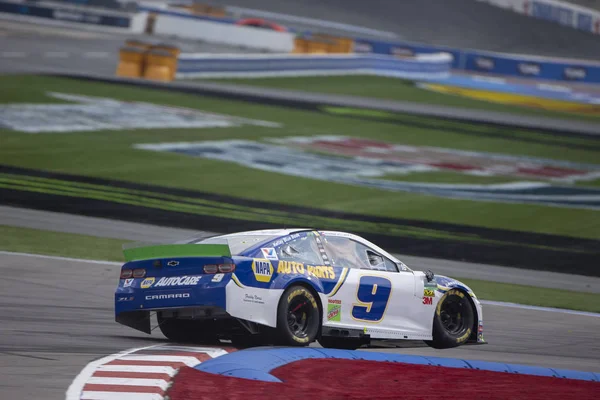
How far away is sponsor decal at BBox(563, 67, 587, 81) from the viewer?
6650 centimetres

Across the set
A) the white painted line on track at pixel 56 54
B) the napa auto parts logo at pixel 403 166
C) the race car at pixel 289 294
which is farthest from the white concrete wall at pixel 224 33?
the race car at pixel 289 294

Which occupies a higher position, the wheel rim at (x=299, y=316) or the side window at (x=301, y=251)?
the side window at (x=301, y=251)

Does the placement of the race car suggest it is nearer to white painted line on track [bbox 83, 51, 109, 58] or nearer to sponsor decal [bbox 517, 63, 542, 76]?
white painted line on track [bbox 83, 51, 109, 58]

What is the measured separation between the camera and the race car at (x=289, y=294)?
10828 millimetres

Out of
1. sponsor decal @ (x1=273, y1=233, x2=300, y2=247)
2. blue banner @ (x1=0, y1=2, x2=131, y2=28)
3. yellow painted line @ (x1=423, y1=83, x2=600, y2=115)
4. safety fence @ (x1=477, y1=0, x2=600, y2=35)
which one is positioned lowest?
sponsor decal @ (x1=273, y1=233, x2=300, y2=247)

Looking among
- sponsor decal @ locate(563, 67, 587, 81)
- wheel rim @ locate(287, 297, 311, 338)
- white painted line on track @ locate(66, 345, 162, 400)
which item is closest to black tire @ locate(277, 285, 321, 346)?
wheel rim @ locate(287, 297, 311, 338)

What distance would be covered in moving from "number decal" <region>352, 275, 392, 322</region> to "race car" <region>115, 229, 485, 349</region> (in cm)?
1

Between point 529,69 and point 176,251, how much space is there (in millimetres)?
58202

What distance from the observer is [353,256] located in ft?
40.0

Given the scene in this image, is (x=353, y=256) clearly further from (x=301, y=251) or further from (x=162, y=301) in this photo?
(x=162, y=301)

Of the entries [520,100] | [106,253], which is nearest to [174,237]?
[106,253]

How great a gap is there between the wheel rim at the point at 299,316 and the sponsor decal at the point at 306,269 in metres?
0.28

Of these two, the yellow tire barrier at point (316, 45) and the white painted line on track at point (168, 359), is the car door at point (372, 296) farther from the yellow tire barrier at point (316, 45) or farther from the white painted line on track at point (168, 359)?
the yellow tire barrier at point (316, 45)

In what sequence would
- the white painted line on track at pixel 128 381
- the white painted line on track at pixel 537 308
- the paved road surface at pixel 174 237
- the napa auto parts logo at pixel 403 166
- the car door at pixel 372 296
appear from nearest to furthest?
the white painted line on track at pixel 128 381 → the car door at pixel 372 296 → the white painted line on track at pixel 537 308 → the paved road surface at pixel 174 237 → the napa auto parts logo at pixel 403 166
